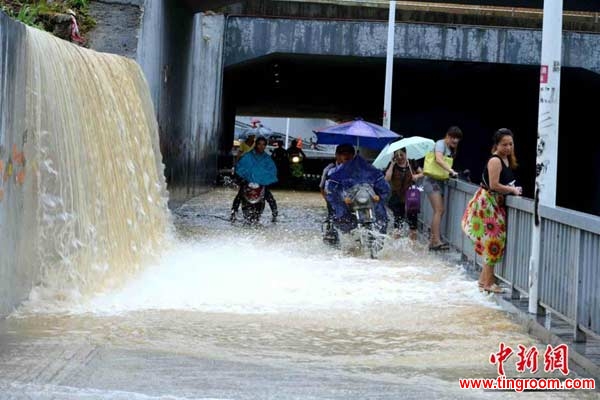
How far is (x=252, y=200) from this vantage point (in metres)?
17.7

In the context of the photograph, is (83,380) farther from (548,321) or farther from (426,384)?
(548,321)

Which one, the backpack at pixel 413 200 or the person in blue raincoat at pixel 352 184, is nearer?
the person in blue raincoat at pixel 352 184

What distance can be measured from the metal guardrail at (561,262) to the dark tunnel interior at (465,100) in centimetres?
1923

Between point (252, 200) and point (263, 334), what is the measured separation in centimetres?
991

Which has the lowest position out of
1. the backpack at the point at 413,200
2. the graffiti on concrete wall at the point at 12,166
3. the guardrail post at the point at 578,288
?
the guardrail post at the point at 578,288

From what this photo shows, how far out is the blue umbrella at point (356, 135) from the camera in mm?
14945

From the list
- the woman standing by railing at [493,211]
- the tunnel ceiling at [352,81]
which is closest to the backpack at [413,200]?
the woman standing by railing at [493,211]

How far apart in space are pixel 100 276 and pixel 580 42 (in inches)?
719

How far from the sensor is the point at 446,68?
2864cm

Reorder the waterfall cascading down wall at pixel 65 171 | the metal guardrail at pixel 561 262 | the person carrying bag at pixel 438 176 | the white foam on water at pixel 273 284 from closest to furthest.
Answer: the metal guardrail at pixel 561 262, the waterfall cascading down wall at pixel 65 171, the white foam on water at pixel 273 284, the person carrying bag at pixel 438 176

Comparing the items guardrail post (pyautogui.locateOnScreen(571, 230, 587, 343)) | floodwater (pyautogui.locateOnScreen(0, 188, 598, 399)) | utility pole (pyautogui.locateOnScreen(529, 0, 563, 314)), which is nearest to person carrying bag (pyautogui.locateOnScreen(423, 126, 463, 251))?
floodwater (pyautogui.locateOnScreen(0, 188, 598, 399))

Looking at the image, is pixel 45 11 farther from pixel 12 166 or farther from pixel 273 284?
pixel 12 166

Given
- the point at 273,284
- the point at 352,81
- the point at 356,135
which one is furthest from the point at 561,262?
the point at 352,81

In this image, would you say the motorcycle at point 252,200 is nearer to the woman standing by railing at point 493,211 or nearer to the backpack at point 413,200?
the backpack at point 413,200
